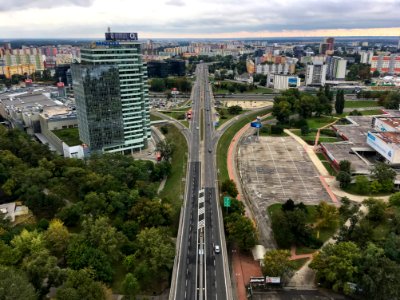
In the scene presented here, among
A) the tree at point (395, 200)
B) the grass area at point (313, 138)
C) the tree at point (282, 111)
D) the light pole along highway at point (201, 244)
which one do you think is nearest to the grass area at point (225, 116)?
the tree at point (282, 111)

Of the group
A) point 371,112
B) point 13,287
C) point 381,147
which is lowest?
point 371,112

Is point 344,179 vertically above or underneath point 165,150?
underneath

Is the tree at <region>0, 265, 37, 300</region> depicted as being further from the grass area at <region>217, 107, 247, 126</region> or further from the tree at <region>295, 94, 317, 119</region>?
the tree at <region>295, 94, 317, 119</region>

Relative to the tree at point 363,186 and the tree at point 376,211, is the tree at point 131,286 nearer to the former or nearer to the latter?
the tree at point 376,211

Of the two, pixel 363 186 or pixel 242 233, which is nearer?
pixel 242 233

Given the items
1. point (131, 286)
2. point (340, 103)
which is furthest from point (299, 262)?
point (340, 103)

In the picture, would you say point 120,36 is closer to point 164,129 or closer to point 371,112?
point 164,129
